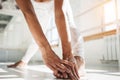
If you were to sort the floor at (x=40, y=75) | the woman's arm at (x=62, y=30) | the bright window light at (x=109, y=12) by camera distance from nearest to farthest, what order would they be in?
the woman's arm at (x=62, y=30), the floor at (x=40, y=75), the bright window light at (x=109, y=12)

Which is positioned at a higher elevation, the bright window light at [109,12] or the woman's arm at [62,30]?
the bright window light at [109,12]

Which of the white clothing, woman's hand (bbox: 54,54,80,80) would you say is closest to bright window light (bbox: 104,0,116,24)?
the white clothing

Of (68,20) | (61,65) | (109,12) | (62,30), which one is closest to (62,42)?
(62,30)

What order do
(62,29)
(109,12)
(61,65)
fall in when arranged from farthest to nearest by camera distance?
(109,12), (62,29), (61,65)

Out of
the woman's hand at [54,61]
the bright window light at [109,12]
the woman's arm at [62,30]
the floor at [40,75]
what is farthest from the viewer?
the bright window light at [109,12]

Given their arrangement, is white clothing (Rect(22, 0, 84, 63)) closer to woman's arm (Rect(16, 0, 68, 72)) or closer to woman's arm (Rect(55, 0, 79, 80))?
woman's arm (Rect(55, 0, 79, 80))

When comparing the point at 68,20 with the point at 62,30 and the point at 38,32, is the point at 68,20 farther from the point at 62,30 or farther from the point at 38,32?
the point at 38,32

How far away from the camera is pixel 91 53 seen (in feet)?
12.0

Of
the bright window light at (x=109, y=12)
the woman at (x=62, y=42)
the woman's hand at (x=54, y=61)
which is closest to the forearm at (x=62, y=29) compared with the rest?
the woman at (x=62, y=42)

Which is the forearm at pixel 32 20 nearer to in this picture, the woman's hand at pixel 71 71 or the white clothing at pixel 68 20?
the woman's hand at pixel 71 71

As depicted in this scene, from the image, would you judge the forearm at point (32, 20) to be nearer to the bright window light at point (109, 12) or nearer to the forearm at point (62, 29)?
the forearm at point (62, 29)

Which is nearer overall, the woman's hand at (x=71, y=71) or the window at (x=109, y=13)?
the woman's hand at (x=71, y=71)

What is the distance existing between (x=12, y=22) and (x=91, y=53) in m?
2.71

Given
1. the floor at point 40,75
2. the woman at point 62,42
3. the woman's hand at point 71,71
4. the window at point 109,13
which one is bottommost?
the floor at point 40,75
